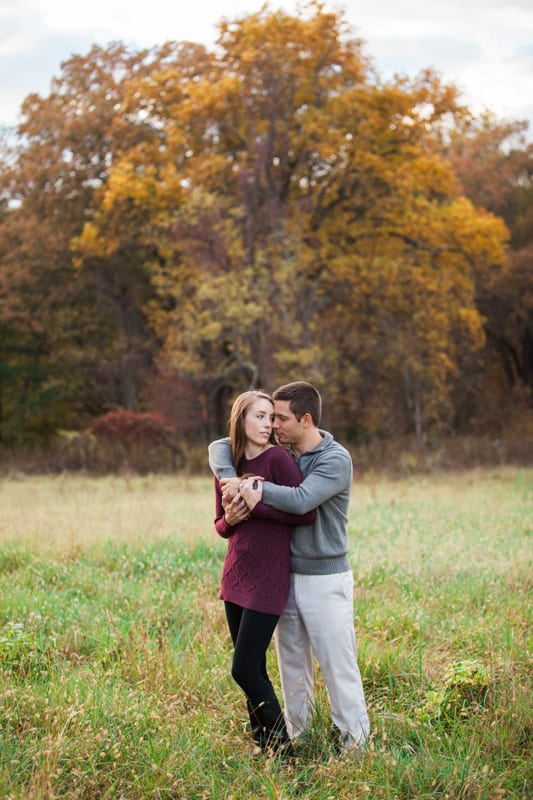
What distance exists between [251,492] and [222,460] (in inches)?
14.6

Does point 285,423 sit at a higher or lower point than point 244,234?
lower

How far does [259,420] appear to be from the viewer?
4.30 m

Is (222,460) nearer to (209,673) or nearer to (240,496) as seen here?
(240,496)

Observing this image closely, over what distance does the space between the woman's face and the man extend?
0.40 ft

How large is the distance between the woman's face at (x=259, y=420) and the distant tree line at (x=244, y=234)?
1799 centimetres

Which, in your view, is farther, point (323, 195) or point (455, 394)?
point (455, 394)

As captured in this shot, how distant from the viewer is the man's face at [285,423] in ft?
14.4

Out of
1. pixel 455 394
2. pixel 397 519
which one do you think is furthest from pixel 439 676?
pixel 455 394

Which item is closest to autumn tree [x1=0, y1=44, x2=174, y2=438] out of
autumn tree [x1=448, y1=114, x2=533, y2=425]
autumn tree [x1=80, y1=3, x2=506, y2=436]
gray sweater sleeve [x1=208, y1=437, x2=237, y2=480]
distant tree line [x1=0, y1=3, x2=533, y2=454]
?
distant tree line [x1=0, y1=3, x2=533, y2=454]

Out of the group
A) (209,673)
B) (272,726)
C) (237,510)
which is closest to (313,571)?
(237,510)

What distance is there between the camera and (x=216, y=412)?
28.4 m

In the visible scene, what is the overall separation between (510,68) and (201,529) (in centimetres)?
1620

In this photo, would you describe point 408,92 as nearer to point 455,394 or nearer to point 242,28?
point 242,28

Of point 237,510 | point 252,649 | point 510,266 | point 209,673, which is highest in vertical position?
point 510,266
